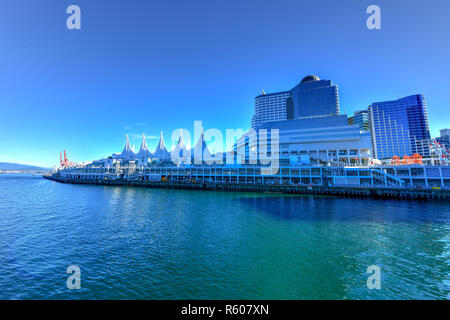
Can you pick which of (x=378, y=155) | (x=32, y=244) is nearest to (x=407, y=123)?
(x=378, y=155)

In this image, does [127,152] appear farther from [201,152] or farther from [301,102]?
[301,102]

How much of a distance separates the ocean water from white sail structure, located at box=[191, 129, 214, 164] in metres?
72.2

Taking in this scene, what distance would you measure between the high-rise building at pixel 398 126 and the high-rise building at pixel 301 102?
53.0 metres

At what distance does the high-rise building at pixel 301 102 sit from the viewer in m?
121

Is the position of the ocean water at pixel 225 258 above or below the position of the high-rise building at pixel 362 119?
below

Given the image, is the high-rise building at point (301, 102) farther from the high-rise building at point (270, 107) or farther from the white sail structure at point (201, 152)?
the white sail structure at point (201, 152)

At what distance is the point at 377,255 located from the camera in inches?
631

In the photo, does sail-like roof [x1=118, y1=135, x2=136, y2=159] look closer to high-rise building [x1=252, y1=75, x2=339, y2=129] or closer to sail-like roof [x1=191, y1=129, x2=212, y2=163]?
sail-like roof [x1=191, y1=129, x2=212, y2=163]

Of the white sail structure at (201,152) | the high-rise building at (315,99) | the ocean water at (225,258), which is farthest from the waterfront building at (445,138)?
the ocean water at (225,258)

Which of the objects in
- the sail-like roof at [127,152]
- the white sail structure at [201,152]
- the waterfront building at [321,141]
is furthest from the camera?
the sail-like roof at [127,152]

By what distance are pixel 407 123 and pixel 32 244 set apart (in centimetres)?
20249

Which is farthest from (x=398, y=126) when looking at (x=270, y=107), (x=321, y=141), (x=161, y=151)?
(x=161, y=151)

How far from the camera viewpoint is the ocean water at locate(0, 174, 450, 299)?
1145 centimetres

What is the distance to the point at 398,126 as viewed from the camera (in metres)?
145
